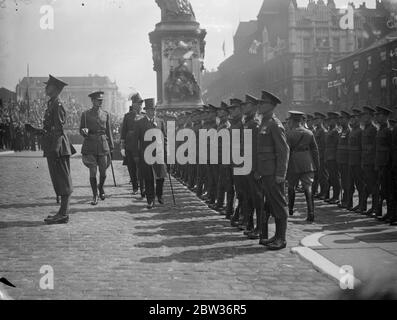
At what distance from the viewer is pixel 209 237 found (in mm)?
8148

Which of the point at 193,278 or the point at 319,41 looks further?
the point at 319,41

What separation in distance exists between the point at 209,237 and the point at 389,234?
9.59 ft

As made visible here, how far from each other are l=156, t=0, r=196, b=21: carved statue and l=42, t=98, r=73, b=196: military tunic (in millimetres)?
16127

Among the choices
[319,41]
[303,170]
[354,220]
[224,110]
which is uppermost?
[319,41]

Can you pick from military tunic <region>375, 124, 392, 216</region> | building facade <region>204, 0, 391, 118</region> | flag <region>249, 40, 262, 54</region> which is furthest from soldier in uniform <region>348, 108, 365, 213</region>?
flag <region>249, 40, 262, 54</region>

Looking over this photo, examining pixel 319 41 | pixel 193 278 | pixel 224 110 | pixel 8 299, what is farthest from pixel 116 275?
pixel 319 41

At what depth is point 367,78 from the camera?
49188 mm

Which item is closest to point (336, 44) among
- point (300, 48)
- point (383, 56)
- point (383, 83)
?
point (300, 48)

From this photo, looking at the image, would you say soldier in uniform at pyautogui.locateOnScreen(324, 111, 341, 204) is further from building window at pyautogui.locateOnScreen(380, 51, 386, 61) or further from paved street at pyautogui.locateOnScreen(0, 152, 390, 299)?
building window at pyautogui.locateOnScreen(380, 51, 386, 61)

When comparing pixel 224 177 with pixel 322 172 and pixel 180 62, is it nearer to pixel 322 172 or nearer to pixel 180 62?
pixel 322 172

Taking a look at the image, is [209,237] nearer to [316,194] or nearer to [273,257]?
[273,257]

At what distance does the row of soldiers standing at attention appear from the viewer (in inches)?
378

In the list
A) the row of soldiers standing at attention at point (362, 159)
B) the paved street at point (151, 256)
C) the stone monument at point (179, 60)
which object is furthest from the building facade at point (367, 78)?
the paved street at point (151, 256)

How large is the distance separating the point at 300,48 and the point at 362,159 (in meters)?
57.9
